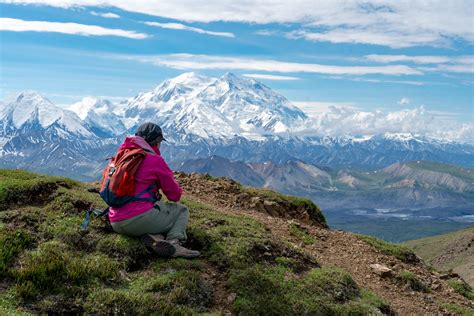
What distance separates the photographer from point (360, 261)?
746 inches

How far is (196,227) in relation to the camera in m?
15.4

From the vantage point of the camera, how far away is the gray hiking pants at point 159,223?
503 inches

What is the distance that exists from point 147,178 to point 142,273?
2.54 meters

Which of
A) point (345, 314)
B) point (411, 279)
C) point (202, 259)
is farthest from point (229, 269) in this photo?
point (411, 279)

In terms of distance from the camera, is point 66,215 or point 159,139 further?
point 66,215

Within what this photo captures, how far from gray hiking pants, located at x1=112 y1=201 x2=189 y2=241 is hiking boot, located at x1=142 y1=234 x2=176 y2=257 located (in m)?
0.25

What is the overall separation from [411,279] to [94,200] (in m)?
12.4

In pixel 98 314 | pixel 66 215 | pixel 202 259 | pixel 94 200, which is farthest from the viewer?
pixel 94 200

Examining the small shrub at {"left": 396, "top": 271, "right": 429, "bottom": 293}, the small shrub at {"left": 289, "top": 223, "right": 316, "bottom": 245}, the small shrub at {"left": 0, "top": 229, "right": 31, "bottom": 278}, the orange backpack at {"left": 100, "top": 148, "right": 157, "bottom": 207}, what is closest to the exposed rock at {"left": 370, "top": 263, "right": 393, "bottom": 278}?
the small shrub at {"left": 396, "top": 271, "right": 429, "bottom": 293}

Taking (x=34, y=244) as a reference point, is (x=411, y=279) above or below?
below

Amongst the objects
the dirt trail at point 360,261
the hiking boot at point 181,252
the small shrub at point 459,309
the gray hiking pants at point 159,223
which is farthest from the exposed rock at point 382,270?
the gray hiking pants at point 159,223

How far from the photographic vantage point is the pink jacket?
12.5 m

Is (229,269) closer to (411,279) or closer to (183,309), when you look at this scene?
(183,309)

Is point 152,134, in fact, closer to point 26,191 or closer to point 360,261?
point 26,191
